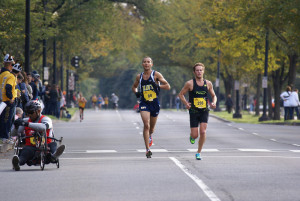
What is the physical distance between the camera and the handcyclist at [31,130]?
12310mm

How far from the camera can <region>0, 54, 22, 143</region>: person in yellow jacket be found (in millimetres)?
16500

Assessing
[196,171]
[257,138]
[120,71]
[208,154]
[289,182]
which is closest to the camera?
[289,182]

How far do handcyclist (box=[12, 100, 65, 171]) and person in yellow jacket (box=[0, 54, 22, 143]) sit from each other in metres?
3.95

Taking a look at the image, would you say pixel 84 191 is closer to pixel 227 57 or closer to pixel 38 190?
pixel 38 190

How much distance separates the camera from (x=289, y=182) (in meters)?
10.9

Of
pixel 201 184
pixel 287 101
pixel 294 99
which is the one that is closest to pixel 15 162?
pixel 201 184

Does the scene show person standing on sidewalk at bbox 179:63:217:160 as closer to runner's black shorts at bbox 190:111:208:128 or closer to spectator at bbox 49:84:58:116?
runner's black shorts at bbox 190:111:208:128

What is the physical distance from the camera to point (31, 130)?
12.7 m

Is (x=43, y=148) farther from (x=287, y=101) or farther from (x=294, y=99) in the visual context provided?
(x=287, y=101)

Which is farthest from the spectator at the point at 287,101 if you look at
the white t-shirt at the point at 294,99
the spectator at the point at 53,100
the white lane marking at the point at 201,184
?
the white lane marking at the point at 201,184

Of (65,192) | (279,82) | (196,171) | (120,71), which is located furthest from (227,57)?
(120,71)

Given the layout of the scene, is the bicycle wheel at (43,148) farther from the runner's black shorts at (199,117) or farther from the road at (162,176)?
the runner's black shorts at (199,117)

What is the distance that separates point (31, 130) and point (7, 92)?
4029mm

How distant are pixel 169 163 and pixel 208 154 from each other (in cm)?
282
